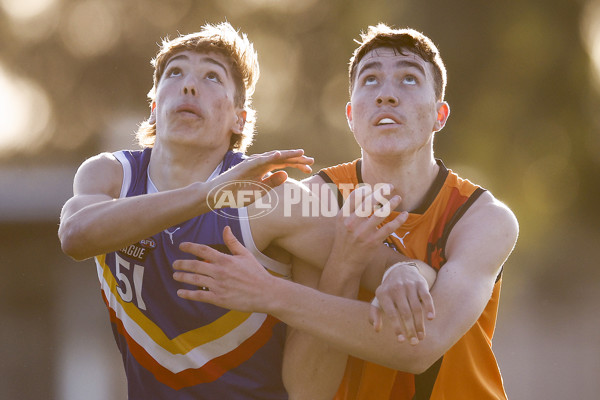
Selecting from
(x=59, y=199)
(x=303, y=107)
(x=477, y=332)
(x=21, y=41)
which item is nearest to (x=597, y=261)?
(x=303, y=107)

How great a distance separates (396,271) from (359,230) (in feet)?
0.97

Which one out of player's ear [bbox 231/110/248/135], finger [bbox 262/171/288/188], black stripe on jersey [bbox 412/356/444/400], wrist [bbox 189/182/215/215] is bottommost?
black stripe on jersey [bbox 412/356/444/400]

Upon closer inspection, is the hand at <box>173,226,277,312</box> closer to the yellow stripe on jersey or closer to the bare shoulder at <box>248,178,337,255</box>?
the bare shoulder at <box>248,178,337,255</box>

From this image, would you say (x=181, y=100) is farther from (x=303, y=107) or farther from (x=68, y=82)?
(x=68, y=82)

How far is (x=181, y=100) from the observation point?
4.23 meters

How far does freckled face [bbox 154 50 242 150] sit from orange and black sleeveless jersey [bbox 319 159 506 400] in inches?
29.2

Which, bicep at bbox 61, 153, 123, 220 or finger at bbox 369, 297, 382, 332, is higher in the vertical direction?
bicep at bbox 61, 153, 123, 220

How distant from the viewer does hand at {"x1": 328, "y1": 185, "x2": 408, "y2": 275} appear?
12.1 feet

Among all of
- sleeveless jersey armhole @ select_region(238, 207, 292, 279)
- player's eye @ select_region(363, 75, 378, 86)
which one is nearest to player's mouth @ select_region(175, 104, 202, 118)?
sleeveless jersey armhole @ select_region(238, 207, 292, 279)

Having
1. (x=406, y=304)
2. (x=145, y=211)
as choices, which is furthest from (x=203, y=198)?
(x=406, y=304)

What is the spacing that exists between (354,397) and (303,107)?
1489cm

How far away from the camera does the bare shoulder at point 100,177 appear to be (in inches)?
159

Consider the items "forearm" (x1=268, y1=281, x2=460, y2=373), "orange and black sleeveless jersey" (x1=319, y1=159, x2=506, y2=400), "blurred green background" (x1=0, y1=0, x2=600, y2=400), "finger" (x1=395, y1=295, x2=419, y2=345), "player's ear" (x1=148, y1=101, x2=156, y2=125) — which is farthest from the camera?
"blurred green background" (x1=0, y1=0, x2=600, y2=400)

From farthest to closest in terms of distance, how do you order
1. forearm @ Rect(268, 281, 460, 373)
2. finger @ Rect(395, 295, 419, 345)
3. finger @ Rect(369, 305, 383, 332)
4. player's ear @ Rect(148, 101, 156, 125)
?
player's ear @ Rect(148, 101, 156, 125)
forearm @ Rect(268, 281, 460, 373)
finger @ Rect(369, 305, 383, 332)
finger @ Rect(395, 295, 419, 345)
